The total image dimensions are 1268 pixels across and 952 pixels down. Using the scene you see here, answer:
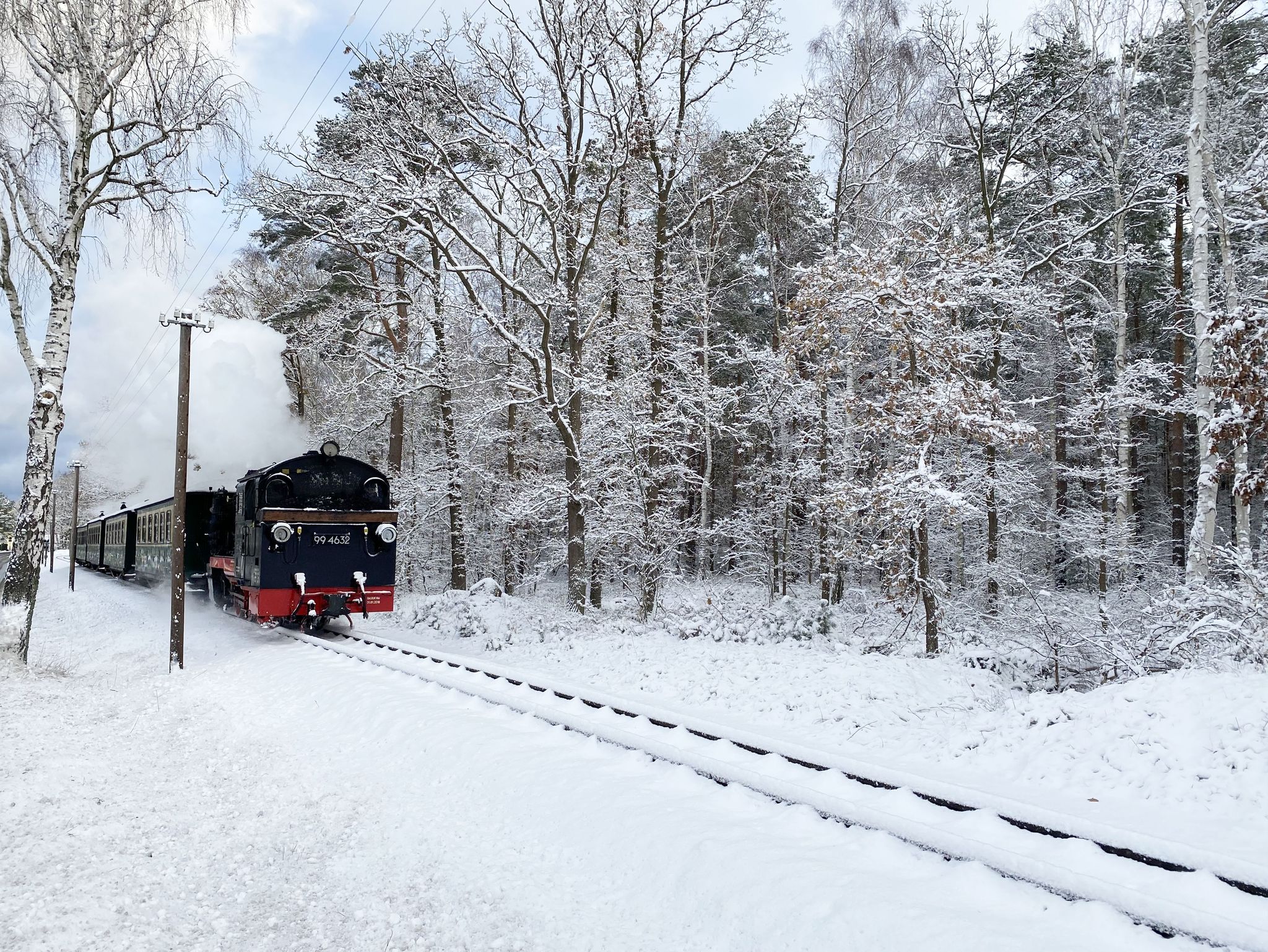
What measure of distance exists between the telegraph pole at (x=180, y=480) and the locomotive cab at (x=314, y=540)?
4.86 feet

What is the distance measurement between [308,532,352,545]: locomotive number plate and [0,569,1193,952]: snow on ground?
599 cm

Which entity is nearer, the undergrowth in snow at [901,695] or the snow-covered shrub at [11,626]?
the undergrowth in snow at [901,695]

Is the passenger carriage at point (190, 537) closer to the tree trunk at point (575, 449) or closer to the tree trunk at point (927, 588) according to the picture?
the tree trunk at point (575, 449)

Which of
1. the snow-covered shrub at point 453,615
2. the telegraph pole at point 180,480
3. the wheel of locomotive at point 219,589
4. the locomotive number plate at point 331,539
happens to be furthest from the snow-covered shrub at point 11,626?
the snow-covered shrub at point 453,615

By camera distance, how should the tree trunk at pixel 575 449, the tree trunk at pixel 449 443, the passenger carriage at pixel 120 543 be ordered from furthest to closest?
the passenger carriage at pixel 120 543, the tree trunk at pixel 449 443, the tree trunk at pixel 575 449

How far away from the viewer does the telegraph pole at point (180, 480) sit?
1066 centimetres

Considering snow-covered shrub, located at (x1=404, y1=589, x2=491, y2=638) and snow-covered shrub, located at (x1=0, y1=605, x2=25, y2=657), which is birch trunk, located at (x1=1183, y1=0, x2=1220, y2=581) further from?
snow-covered shrub, located at (x1=0, y1=605, x2=25, y2=657)

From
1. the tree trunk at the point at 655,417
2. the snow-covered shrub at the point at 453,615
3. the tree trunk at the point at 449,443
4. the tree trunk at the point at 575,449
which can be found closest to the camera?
the snow-covered shrub at the point at 453,615

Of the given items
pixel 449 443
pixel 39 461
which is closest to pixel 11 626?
pixel 39 461

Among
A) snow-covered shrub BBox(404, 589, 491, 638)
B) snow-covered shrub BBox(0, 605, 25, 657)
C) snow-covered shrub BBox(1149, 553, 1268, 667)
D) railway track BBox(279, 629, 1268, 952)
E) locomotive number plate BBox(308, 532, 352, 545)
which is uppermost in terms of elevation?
locomotive number plate BBox(308, 532, 352, 545)

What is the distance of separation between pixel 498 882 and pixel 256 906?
1251mm

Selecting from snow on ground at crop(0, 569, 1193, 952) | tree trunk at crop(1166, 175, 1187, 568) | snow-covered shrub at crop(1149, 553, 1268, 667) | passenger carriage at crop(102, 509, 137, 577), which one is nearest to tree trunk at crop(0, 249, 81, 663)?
snow on ground at crop(0, 569, 1193, 952)

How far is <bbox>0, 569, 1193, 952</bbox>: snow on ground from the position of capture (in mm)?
3322

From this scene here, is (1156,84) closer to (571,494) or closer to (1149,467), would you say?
(1149,467)
